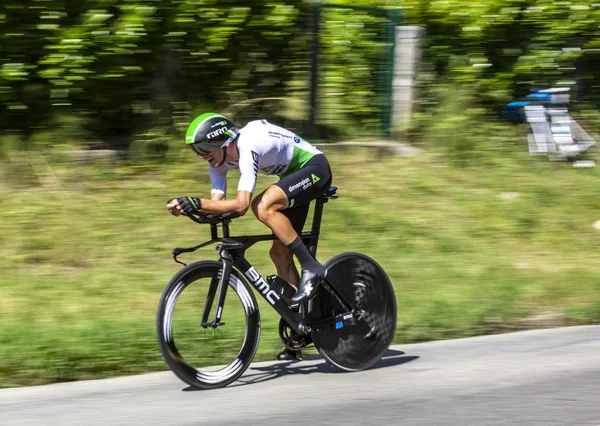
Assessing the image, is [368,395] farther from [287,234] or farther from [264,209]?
[264,209]

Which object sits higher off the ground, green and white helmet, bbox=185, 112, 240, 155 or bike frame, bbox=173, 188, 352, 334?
green and white helmet, bbox=185, 112, 240, 155

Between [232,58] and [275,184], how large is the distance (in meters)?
4.56

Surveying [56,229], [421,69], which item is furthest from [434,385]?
[421,69]

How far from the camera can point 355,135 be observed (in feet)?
35.8

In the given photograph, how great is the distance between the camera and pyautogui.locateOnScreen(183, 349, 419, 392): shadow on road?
5980mm

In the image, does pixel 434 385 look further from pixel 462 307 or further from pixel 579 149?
pixel 579 149

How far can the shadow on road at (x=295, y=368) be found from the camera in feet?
19.6

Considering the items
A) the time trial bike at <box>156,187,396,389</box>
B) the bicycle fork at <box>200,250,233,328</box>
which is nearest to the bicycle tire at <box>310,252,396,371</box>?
the time trial bike at <box>156,187,396,389</box>

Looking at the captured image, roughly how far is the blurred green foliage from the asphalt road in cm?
436

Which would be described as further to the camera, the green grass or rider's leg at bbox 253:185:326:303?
the green grass

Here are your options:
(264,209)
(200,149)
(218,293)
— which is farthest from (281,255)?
(200,149)

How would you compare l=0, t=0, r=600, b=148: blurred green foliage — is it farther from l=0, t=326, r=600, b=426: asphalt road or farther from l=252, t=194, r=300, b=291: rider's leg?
l=0, t=326, r=600, b=426: asphalt road

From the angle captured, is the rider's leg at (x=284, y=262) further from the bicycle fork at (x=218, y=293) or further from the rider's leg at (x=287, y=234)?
the bicycle fork at (x=218, y=293)

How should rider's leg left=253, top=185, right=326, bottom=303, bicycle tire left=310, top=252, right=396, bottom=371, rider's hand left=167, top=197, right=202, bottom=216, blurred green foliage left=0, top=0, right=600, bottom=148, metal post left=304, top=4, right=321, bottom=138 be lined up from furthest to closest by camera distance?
metal post left=304, top=4, right=321, bottom=138, blurred green foliage left=0, top=0, right=600, bottom=148, bicycle tire left=310, top=252, right=396, bottom=371, rider's leg left=253, top=185, right=326, bottom=303, rider's hand left=167, top=197, right=202, bottom=216
